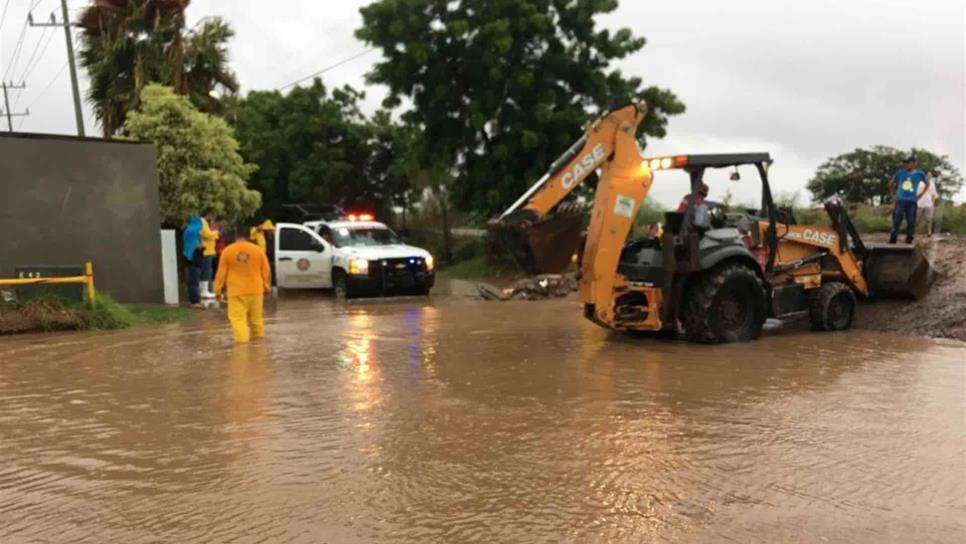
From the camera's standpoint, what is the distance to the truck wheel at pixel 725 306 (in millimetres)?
9852

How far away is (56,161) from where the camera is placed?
13594 millimetres

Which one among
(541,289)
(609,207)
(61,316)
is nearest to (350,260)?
(541,289)

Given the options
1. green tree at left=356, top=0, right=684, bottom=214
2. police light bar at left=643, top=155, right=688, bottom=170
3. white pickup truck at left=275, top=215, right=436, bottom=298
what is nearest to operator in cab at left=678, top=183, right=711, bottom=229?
police light bar at left=643, top=155, right=688, bottom=170

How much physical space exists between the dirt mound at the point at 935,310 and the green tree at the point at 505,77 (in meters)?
11.3

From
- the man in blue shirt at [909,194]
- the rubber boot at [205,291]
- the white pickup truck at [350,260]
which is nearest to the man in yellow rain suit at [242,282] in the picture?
the rubber boot at [205,291]

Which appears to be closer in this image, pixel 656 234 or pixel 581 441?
pixel 581 441

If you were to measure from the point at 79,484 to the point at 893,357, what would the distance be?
8.52 meters

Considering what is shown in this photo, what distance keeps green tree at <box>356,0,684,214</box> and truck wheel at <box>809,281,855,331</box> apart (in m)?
11.6

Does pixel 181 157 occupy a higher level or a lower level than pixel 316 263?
higher

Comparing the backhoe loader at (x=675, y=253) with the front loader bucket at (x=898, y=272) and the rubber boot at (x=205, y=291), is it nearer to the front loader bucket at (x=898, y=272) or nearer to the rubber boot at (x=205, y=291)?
the front loader bucket at (x=898, y=272)

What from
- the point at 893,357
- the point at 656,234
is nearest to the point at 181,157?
the point at 656,234

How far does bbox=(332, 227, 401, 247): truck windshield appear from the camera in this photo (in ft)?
58.4

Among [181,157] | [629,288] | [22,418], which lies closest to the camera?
[22,418]

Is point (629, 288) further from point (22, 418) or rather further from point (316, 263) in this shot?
point (316, 263)
